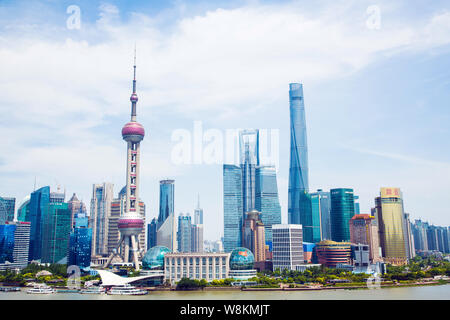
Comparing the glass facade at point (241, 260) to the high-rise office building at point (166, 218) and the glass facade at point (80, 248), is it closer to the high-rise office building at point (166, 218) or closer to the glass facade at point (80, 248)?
the glass facade at point (80, 248)

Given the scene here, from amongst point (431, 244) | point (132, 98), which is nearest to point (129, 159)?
point (132, 98)

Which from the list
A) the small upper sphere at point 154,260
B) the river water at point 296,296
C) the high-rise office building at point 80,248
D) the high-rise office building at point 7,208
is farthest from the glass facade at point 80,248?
the river water at point 296,296

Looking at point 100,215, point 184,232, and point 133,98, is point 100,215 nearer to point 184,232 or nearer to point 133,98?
point 184,232

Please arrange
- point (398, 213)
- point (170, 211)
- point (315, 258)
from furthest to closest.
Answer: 1. point (170, 211)
2. point (398, 213)
3. point (315, 258)

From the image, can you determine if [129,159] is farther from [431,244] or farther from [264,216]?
[431,244]

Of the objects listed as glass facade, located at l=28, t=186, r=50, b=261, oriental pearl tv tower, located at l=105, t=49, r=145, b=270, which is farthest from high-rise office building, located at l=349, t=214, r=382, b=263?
glass facade, located at l=28, t=186, r=50, b=261

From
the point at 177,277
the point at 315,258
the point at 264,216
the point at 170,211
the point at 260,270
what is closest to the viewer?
the point at 177,277

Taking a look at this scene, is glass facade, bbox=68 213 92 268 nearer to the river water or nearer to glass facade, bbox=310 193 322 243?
the river water

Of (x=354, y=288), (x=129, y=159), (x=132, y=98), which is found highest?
(x=132, y=98)

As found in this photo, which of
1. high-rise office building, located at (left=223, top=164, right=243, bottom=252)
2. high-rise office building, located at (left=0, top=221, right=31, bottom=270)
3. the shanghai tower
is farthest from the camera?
the shanghai tower
